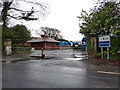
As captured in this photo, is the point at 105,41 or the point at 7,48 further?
the point at 7,48

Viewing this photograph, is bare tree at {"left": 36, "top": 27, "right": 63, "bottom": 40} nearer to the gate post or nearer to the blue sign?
the gate post

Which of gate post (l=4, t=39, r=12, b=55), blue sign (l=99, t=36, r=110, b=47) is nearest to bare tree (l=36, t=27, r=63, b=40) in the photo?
gate post (l=4, t=39, r=12, b=55)

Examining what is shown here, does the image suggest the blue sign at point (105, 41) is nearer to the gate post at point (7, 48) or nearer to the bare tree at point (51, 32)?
the gate post at point (7, 48)

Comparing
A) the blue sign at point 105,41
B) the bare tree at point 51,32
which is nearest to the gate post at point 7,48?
the blue sign at point 105,41

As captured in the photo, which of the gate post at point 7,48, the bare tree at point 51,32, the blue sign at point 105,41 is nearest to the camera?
the blue sign at point 105,41

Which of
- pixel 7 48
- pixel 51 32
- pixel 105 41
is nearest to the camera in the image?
pixel 105 41

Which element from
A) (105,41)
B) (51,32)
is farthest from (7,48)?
(51,32)

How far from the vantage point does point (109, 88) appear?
4.41 m

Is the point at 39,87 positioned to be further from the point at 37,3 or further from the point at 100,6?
the point at 37,3

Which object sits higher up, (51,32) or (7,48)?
(51,32)

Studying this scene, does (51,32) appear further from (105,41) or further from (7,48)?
(105,41)

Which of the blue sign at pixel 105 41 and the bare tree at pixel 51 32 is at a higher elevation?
the bare tree at pixel 51 32

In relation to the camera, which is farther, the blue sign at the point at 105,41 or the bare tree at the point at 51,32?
the bare tree at the point at 51,32

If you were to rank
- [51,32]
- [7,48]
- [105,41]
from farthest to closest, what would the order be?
[51,32] → [7,48] → [105,41]
